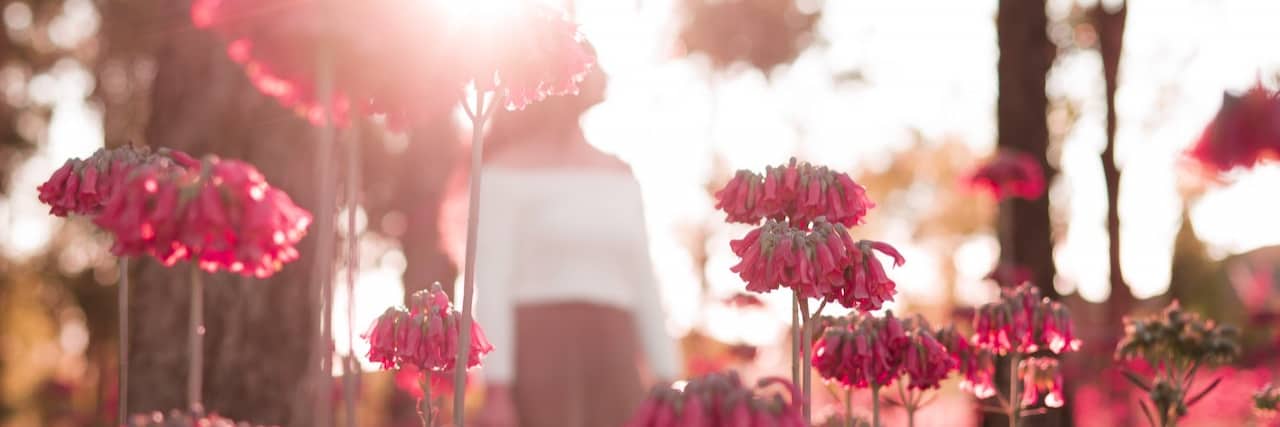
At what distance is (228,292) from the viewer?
5.28 metres

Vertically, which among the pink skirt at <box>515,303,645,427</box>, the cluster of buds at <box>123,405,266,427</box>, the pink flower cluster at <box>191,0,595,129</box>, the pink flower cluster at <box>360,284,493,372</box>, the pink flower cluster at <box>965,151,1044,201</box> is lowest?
the pink skirt at <box>515,303,645,427</box>

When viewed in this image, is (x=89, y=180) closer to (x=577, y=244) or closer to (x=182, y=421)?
(x=182, y=421)

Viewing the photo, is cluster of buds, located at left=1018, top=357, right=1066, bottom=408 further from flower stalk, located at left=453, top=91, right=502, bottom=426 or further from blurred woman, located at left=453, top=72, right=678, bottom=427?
blurred woman, located at left=453, top=72, right=678, bottom=427

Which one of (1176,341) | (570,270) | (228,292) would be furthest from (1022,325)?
(228,292)

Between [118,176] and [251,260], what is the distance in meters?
0.53

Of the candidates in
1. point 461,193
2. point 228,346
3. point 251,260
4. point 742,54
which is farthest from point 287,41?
point 742,54

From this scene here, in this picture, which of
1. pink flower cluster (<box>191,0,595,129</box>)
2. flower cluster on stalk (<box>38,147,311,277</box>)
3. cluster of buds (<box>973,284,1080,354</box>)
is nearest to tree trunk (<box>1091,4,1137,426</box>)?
cluster of buds (<box>973,284,1080,354</box>)

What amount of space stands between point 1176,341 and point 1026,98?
444 centimetres

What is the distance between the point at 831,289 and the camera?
258 cm

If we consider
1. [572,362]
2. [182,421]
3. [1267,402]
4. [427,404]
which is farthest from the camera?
[572,362]

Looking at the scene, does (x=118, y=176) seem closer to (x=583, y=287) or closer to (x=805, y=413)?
(x=805, y=413)

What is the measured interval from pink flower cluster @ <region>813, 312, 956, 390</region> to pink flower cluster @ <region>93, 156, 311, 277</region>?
1392 millimetres

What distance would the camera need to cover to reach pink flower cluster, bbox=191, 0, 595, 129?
8.02ft

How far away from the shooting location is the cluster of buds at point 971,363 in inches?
138
